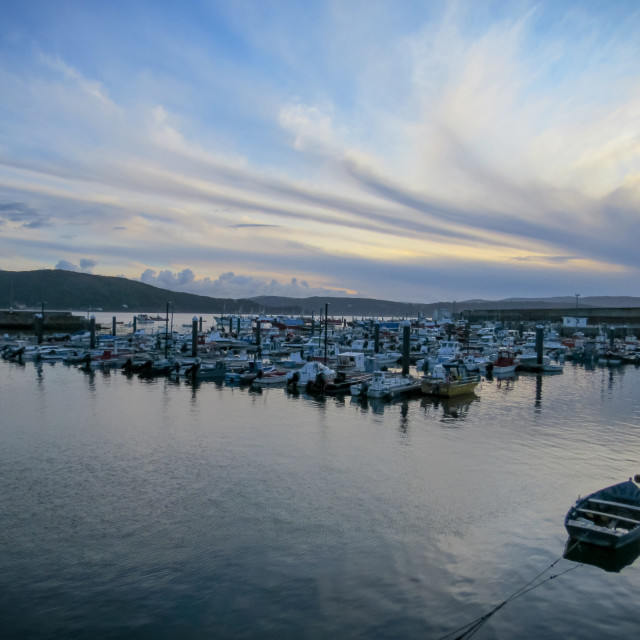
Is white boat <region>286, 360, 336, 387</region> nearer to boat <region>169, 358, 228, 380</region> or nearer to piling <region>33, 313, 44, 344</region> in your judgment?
boat <region>169, 358, 228, 380</region>

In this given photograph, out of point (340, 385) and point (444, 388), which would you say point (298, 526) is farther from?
point (340, 385)

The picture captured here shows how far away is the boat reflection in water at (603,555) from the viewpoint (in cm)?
1219

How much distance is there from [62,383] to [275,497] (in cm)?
2978

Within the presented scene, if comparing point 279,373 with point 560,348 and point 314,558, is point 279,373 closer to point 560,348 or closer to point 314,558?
point 314,558

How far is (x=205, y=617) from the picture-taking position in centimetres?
996

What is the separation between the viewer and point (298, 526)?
13922mm

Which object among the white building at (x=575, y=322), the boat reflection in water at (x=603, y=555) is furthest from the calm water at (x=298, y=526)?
the white building at (x=575, y=322)

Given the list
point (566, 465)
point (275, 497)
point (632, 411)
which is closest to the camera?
point (275, 497)

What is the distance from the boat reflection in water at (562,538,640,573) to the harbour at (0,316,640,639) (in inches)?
10.0

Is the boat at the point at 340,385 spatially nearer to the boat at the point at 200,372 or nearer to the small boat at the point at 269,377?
the small boat at the point at 269,377

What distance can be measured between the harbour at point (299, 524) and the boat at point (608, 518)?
1.92 ft

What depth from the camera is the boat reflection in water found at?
12.2 meters

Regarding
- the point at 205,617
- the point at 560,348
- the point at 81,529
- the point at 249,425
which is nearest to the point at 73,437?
the point at 249,425

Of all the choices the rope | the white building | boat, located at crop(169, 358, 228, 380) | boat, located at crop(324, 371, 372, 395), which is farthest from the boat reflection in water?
the white building
